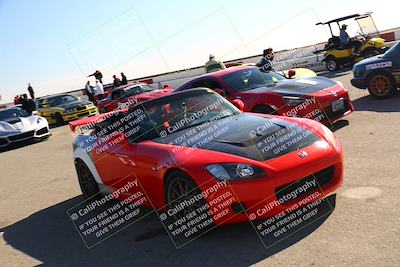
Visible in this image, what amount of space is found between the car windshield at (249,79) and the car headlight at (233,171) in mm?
5044

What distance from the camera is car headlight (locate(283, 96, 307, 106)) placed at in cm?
850

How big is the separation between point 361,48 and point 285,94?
39.8 feet

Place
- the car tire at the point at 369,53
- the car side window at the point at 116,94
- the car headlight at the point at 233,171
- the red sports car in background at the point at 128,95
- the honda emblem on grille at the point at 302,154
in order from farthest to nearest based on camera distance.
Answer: the car tire at the point at 369,53 → the car side window at the point at 116,94 → the red sports car in background at the point at 128,95 → the honda emblem on grille at the point at 302,154 → the car headlight at the point at 233,171

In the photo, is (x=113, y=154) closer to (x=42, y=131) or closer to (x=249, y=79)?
(x=249, y=79)

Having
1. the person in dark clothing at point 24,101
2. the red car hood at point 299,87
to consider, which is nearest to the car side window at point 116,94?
the person in dark clothing at point 24,101

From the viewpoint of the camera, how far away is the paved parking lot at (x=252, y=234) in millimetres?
3965

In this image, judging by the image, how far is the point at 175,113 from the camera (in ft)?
19.1

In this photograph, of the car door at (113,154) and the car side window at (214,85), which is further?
the car side window at (214,85)

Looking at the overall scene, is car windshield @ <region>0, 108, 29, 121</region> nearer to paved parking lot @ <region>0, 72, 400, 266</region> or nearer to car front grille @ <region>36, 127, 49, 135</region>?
car front grille @ <region>36, 127, 49, 135</region>

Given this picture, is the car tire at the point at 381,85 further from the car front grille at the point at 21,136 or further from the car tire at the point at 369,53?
the car front grille at the point at 21,136

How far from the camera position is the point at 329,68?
20328 mm

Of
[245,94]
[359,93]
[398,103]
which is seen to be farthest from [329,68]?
[245,94]

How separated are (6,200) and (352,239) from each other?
621cm

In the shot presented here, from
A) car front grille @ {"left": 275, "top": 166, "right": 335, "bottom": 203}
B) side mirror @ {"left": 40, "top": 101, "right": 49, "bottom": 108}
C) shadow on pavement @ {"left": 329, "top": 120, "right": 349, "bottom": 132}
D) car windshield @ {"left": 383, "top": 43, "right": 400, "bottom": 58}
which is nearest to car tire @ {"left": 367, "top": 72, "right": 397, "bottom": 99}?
car windshield @ {"left": 383, "top": 43, "right": 400, "bottom": 58}
